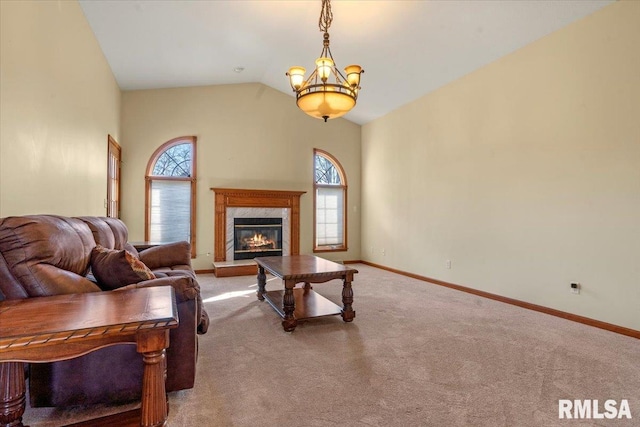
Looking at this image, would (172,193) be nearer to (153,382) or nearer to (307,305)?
(307,305)

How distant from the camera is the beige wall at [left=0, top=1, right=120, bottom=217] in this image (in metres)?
2.19

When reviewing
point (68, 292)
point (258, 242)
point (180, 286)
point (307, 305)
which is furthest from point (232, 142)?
point (68, 292)

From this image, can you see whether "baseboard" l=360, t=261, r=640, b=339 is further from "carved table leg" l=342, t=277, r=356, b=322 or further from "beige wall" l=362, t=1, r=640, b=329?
"carved table leg" l=342, t=277, r=356, b=322

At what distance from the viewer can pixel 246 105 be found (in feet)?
21.4

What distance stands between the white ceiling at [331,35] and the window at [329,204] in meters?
2.05

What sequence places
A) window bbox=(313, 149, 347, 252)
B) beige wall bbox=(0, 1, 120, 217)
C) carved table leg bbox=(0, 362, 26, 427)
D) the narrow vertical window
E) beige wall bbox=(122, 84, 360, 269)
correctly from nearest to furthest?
carved table leg bbox=(0, 362, 26, 427)
beige wall bbox=(0, 1, 120, 217)
the narrow vertical window
beige wall bbox=(122, 84, 360, 269)
window bbox=(313, 149, 347, 252)

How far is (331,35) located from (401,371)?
13.1ft

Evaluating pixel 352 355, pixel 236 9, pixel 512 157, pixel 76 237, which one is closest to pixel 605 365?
pixel 352 355

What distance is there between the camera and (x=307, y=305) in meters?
3.62

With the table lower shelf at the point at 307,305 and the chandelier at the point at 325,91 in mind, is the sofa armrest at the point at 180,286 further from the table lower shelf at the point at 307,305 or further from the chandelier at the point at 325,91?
the chandelier at the point at 325,91

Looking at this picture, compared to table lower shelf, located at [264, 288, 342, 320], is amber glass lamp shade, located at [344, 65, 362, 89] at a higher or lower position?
higher

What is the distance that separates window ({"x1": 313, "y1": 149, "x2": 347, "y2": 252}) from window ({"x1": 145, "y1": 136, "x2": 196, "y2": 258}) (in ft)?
8.14

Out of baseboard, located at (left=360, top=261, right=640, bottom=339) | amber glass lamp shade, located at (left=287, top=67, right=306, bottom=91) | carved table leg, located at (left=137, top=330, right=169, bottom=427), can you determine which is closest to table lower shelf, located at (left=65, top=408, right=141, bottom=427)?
carved table leg, located at (left=137, top=330, right=169, bottom=427)

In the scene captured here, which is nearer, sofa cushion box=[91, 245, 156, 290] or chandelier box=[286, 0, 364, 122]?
sofa cushion box=[91, 245, 156, 290]
